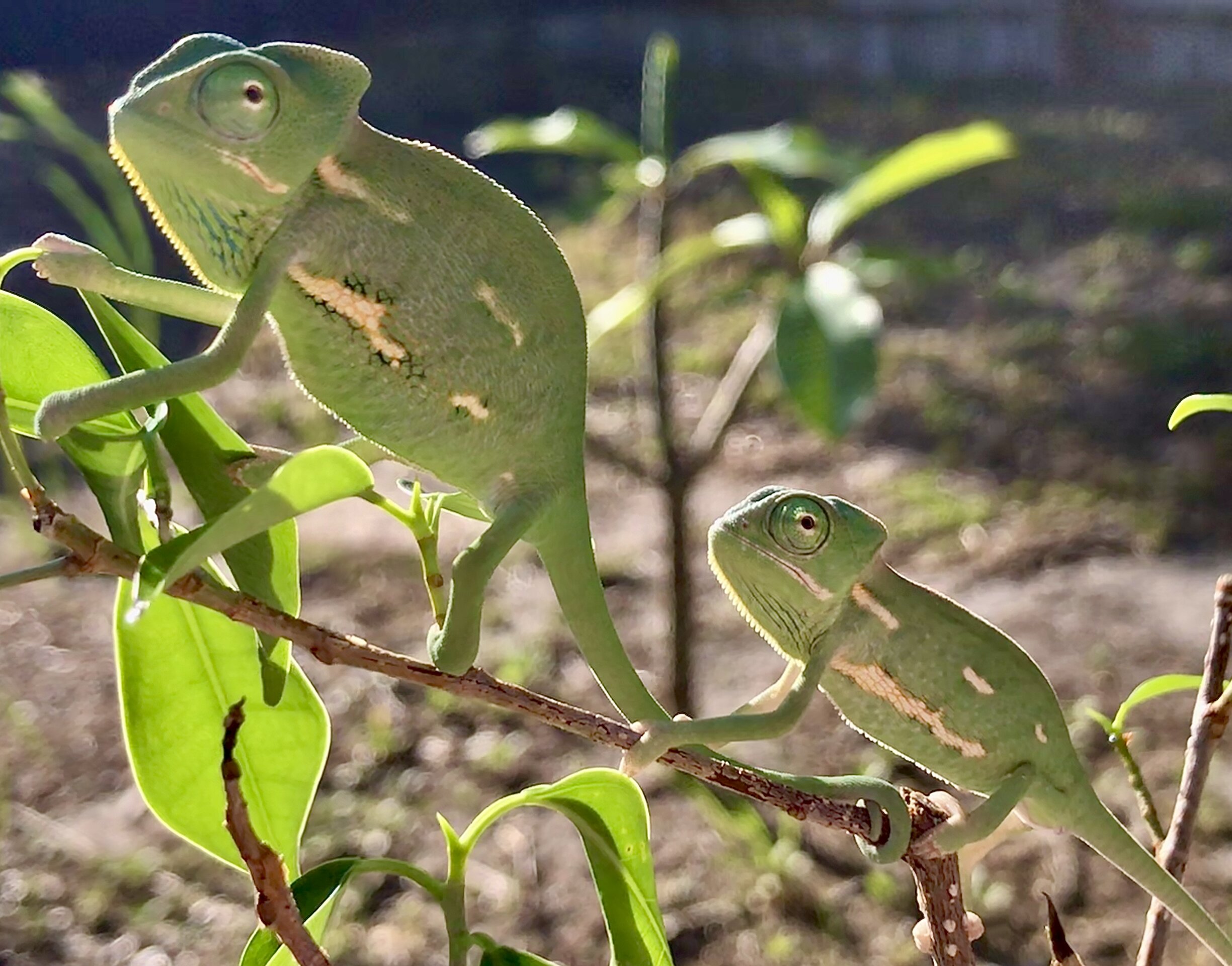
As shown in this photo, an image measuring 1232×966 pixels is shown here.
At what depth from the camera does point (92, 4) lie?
607 centimetres

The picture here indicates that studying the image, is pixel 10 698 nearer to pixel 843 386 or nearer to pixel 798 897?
pixel 798 897

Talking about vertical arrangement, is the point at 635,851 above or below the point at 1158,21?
below

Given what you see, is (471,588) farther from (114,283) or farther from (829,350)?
(829,350)

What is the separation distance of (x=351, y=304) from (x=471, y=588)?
0.14 metres

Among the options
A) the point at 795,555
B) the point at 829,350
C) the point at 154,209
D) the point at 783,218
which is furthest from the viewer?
the point at 783,218

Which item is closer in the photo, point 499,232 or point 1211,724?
point 499,232

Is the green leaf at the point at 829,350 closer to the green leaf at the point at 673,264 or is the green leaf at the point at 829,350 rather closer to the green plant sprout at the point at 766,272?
the green plant sprout at the point at 766,272

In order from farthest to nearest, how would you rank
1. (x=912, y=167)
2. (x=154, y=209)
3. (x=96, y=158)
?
1. (x=96, y=158)
2. (x=912, y=167)
3. (x=154, y=209)

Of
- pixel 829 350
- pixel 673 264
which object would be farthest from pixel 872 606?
pixel 673 264

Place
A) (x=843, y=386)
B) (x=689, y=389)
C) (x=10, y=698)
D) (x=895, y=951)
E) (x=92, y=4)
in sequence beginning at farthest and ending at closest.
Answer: (x=92, y=4) → (x=689, y=389) → (x=10, y=698) → (x=895, y=951) → (x=843, y=386)

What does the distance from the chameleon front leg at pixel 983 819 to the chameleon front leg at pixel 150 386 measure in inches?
15.3

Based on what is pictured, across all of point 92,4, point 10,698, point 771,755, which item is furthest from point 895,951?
point 92,4

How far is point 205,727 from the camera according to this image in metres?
0.69

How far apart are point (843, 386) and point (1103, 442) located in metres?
2.00
